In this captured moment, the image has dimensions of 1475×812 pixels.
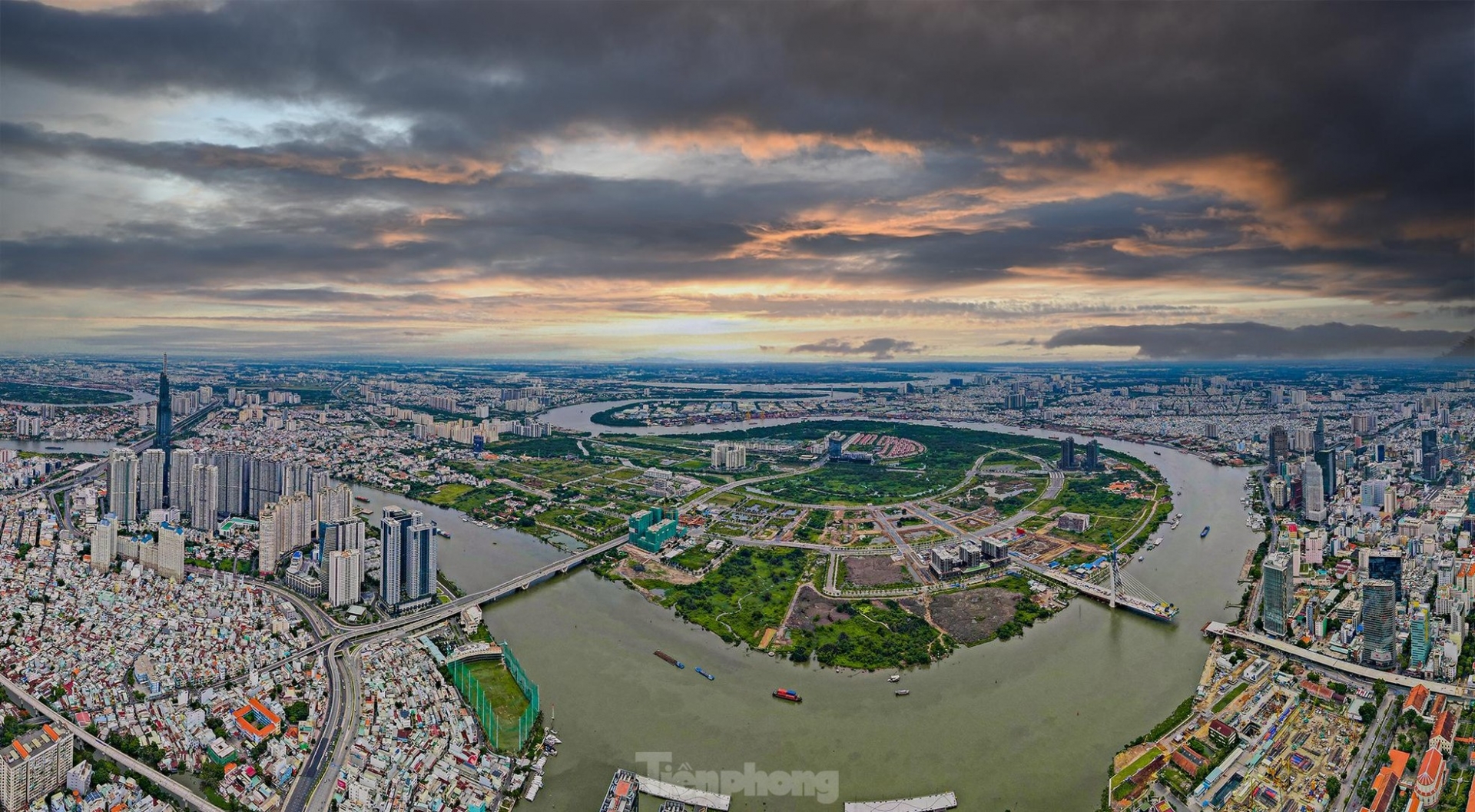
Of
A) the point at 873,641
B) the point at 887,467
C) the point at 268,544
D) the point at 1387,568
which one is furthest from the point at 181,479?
the point at 1387,568

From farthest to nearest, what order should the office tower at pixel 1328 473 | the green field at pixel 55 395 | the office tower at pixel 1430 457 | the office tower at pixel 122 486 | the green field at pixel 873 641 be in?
the green field at pixel 55 395 < the office tower at pixel 1430 457 < the office tower at pixel 1328 473 < the office tower at pixel 122 486 < the green field at pixel 873 641

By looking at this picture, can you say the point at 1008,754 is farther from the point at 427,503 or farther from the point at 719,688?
the point at 427,503

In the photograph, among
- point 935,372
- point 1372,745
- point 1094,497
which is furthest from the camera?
point 935,372

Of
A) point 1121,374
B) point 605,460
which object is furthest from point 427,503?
point 1121,374

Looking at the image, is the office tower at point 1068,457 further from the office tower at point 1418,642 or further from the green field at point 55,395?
the green field at point 55,395

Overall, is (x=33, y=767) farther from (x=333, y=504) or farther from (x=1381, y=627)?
(x=1381, y=627)

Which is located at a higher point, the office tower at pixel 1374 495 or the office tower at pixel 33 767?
the office tower at pixel 1374 495

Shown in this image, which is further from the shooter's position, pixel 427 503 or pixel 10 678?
pixel 427 503

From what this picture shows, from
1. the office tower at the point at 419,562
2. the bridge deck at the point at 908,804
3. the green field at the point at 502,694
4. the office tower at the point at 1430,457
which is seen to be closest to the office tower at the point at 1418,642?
the bridge deck at the point at 908,804
